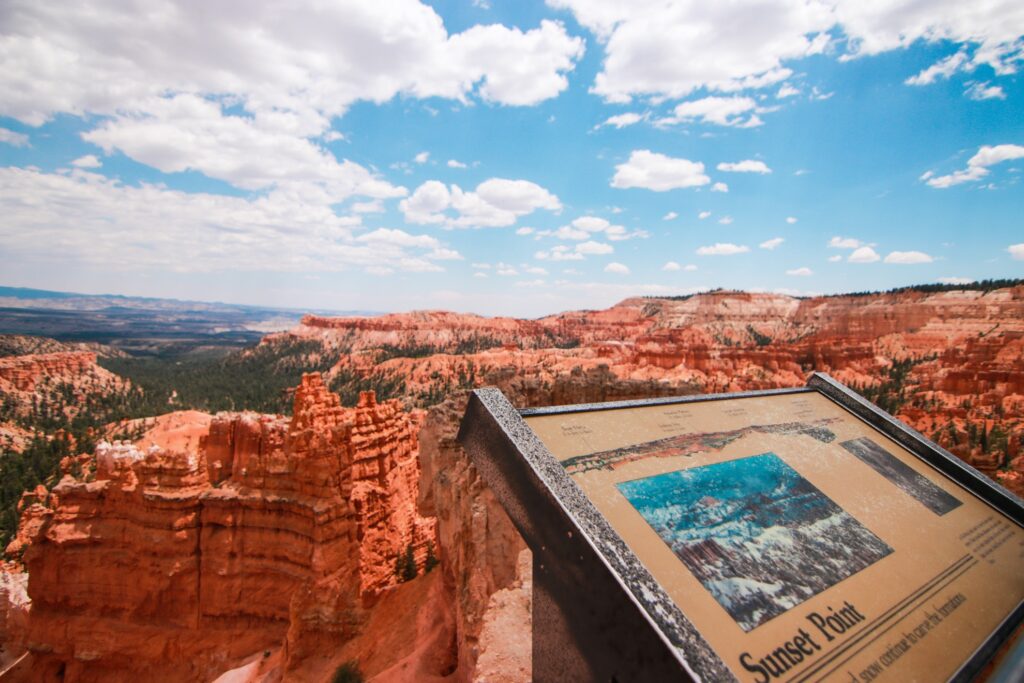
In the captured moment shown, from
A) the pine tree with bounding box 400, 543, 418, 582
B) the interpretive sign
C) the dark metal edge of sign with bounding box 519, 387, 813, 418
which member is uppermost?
the dark metal edge of sign with bounding box 519, 387, 813, 418

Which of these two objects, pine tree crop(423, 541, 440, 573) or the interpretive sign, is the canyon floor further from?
the interpretive sign

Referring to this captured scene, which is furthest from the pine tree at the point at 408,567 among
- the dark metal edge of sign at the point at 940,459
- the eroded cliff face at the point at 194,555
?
the dark metal edge of sign at the point at 940,459

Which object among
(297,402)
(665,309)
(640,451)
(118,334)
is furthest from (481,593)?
(118,334)

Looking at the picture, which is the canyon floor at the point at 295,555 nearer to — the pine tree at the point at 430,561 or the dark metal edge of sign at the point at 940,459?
the pine tree at the point at 430,561

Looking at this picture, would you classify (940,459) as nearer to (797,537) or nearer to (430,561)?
(797,537)

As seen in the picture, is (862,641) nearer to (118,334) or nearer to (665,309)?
(665,309)

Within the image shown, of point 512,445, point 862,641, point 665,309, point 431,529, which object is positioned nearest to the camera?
point 862,641

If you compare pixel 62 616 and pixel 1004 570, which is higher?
pixel 1004 570

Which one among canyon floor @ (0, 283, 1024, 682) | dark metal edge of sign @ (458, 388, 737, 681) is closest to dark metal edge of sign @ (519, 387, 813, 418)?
dark metal edge of sign @ (458, 388, 737, 681)

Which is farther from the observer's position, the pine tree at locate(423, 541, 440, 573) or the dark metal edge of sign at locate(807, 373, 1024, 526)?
the pine tree at locate(423, 541, 440, 573)
